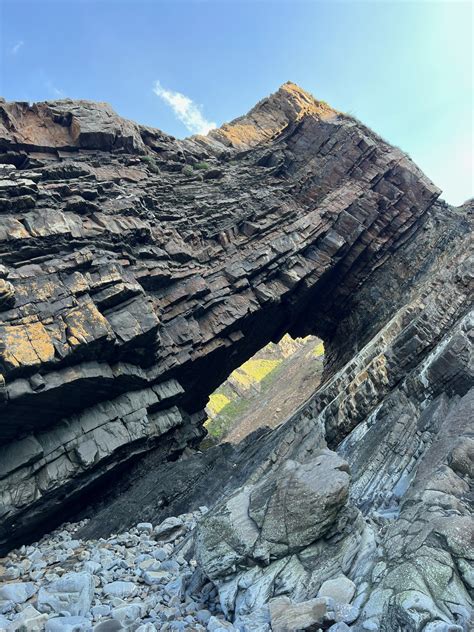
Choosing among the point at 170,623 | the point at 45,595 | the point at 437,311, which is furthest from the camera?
the point at 437,311

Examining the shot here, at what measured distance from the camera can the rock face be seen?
9.74 metres

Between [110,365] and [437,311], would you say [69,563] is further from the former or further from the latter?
[437,311]

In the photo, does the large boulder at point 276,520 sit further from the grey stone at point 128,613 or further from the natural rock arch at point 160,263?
the natural rock arch at point 160,263

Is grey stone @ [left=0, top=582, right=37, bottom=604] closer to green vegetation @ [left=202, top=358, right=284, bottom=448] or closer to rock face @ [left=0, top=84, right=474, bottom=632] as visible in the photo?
rock face @ [left=0, top=84, right=474, bottom=632]

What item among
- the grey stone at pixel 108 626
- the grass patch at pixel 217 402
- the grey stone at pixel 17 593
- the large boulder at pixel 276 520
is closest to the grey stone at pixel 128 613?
the grey stone at pixel 108 626

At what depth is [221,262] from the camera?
87.6 feet

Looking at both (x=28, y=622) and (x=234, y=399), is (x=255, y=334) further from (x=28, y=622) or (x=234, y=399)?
(x=234, y=399)

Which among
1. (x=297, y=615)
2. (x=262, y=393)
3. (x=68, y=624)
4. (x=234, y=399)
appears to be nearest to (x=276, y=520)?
(x=297, y=615)

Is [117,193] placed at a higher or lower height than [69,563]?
higher

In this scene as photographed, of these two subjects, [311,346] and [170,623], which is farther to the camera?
[311,346]

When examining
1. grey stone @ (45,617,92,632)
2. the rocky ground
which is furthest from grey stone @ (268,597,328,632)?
grey stone @ (45,617,92,632)

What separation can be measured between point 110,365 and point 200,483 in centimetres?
720

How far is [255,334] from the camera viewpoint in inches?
1192

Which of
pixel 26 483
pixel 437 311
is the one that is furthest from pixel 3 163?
pixel 437 311
